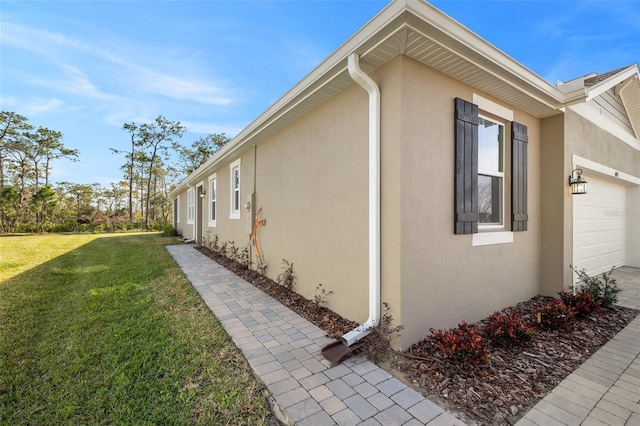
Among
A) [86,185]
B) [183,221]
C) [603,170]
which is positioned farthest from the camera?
[86,185]

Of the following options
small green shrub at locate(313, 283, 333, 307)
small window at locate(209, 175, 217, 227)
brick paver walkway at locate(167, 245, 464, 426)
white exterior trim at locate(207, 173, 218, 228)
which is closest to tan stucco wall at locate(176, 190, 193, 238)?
white exterior trim at locate(207, 173, 218, 228)

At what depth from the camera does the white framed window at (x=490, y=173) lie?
4012 mm

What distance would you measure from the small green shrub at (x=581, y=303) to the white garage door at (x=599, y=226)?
3.18 feet

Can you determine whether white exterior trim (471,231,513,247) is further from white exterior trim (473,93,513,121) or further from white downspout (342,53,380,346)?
white exterior trim (473,93,513,121)

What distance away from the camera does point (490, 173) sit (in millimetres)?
4039

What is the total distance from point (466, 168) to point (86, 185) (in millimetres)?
34896

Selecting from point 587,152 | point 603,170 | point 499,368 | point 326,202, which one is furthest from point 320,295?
point 603,170

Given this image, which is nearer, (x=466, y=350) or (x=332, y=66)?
(x=466, y=350)

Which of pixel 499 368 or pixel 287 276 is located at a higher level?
pixel 287 276

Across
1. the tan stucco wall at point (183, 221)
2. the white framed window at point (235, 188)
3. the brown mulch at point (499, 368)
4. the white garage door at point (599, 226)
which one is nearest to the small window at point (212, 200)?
the white framed window at point (235, 188)

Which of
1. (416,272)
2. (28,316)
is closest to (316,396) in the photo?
(416,272)

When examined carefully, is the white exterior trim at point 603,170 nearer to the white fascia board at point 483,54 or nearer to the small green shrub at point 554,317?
the white fascia board at point 483,54

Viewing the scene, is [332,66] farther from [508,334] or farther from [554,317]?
[554,317]

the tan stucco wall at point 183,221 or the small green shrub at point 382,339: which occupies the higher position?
the tan stucco wall at point 183,221
